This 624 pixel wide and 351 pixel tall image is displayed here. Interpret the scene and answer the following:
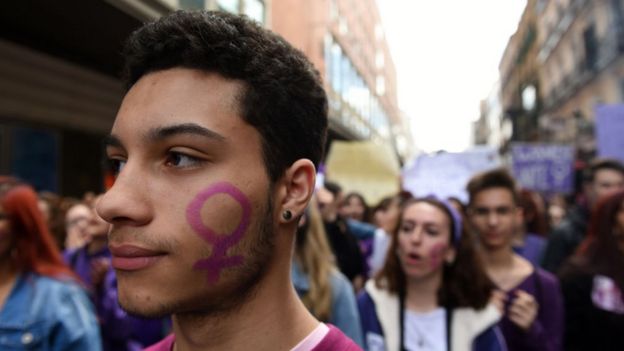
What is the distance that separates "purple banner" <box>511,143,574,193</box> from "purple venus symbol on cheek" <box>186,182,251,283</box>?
31.3 ft

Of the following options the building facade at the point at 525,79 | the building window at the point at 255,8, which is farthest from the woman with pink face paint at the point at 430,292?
the building facade at the point at 525,79

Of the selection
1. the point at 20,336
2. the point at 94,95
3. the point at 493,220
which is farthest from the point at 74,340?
the point at 94,95

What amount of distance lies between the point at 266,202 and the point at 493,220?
8.74ft

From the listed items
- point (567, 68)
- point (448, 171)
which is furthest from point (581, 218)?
point (567, 68)

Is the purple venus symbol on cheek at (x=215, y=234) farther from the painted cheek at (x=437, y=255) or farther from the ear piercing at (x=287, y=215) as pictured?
the painted cheek at (x=437, y=255)

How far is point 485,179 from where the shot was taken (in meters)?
3.75

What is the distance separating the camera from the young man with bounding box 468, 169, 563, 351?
294cm

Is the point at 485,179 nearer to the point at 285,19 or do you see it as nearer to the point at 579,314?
the point at 579,314

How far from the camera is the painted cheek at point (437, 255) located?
9.58 feet

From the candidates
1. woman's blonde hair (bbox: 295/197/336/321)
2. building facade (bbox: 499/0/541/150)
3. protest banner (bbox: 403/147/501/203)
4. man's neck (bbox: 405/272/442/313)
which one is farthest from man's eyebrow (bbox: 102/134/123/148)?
building facade (bbox: 499/0/541/150)

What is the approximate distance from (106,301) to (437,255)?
2.04 meters

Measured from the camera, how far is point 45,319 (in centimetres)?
240

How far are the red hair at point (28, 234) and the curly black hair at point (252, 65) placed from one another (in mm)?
1773

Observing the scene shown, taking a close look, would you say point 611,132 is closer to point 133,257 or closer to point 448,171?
point 448,171
